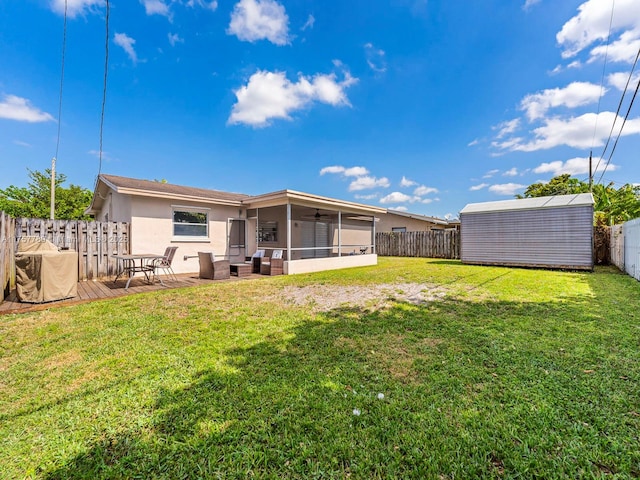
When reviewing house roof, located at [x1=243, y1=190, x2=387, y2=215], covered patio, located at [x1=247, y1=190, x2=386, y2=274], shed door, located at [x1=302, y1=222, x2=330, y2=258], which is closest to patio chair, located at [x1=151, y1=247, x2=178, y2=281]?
covered patio, located at [x1=247, y1=190, x2=386, y2=274]

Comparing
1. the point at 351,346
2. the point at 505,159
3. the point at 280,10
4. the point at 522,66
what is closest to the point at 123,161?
the point at 280,10

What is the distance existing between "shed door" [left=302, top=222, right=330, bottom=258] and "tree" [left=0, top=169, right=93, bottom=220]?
21293mm

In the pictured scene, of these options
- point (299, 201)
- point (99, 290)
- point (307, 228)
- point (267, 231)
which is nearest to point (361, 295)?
point (299, 201)

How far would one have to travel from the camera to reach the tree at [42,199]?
938 inches

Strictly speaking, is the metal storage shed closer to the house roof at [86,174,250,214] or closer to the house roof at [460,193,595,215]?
the house roof at [460,193,595,215]

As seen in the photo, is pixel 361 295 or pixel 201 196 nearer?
pixel 361 295

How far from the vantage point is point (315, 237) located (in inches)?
671

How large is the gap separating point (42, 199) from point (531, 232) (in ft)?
125

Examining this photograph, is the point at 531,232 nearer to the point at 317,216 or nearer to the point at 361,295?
the point at 361,295

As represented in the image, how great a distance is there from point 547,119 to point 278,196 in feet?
44.3

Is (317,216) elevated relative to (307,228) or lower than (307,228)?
elevated

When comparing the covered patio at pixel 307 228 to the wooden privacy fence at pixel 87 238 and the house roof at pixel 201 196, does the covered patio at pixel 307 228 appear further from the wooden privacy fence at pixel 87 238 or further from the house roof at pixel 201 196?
the wooden privacy fence at pixel 87 238

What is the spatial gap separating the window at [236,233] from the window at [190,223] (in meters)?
1.02

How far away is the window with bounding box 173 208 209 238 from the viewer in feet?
32.5
